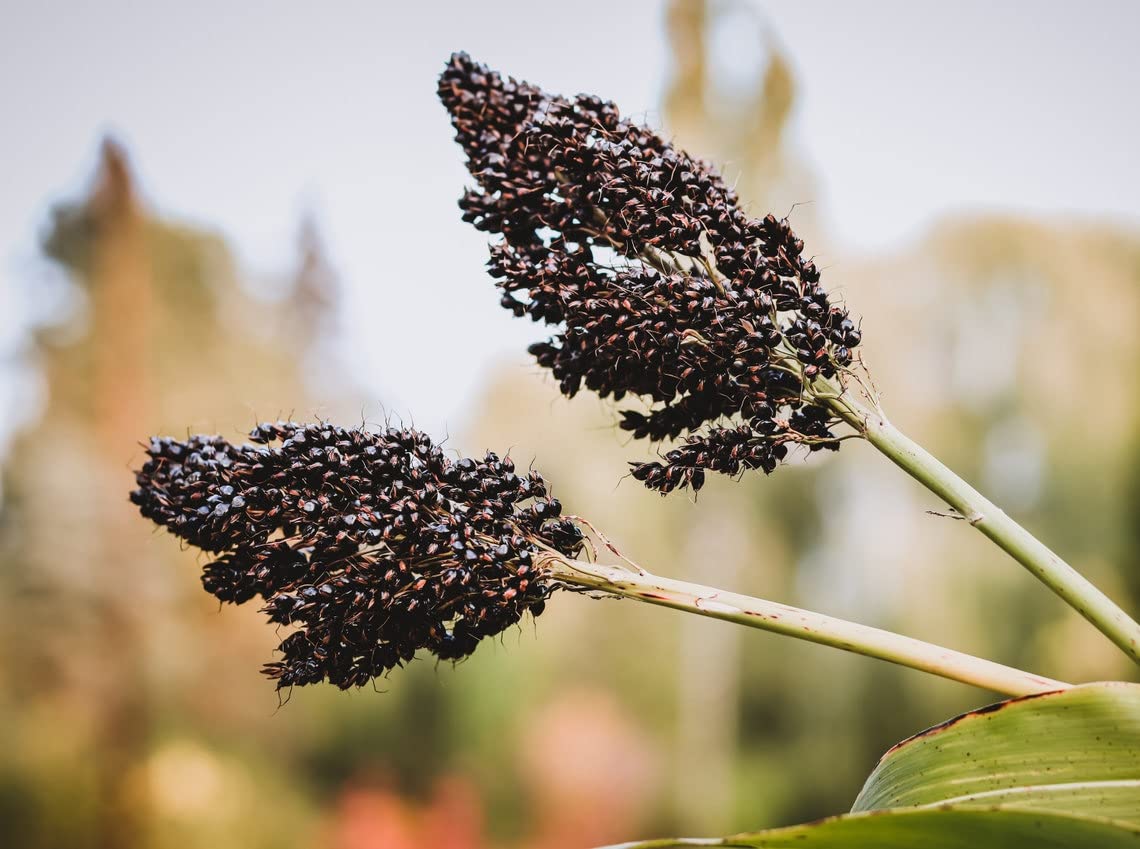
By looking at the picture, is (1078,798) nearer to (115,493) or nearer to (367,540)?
(367,540)

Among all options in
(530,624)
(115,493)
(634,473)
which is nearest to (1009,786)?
(634,473)

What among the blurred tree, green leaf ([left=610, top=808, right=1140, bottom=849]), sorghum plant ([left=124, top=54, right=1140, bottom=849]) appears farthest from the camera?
the blurred tree

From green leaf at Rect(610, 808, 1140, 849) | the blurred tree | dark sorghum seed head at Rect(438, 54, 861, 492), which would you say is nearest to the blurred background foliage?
the blurred tree

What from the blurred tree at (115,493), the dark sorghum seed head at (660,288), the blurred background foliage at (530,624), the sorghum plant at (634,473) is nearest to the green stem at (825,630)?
the sorghum plant at (634,473)

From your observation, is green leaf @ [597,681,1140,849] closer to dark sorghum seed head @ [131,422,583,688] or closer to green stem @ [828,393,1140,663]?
green stem @ [828,393,1140,663]

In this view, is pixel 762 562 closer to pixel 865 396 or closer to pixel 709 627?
pixel 709 627

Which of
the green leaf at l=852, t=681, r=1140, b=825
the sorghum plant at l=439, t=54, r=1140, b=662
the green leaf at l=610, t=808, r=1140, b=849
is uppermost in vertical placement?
the sorghum plant at l=439, t=54, r=1140, b=662

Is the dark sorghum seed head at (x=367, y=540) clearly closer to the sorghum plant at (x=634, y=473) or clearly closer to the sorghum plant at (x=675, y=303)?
the sorghum plant at (x=634, y=473)

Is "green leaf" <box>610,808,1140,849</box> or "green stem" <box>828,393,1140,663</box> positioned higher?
"green stem" <box>828,393,1140,663</box>
